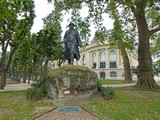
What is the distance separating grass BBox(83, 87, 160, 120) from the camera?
8884mm

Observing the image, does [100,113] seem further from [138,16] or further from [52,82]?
[138,16]

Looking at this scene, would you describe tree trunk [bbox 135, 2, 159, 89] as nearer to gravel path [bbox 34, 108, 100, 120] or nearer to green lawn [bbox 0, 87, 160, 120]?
green lawn [bbox 0, 87, 160, 120]

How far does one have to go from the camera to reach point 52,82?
11539 mm

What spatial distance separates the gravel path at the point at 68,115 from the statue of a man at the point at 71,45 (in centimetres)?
435

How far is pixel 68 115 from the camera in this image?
866 centimetres

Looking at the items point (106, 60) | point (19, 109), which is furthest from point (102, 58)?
point (19, 109)

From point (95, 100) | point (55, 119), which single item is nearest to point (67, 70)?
point (95, 100)

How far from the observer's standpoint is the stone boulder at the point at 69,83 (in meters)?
11.4

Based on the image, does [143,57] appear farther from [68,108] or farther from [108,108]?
[68,108]

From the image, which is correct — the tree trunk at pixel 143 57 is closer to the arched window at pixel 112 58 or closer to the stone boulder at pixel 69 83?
the stone boulder at pixel 69 83

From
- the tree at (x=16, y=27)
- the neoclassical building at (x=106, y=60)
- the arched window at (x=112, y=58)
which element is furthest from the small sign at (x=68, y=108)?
the arched window at (x=112, y=58)

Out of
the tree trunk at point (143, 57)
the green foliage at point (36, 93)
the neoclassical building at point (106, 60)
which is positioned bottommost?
the green foliage at point (36, 93)

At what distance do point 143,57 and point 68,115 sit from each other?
10.6m

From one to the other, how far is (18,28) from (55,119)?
46.1ft
